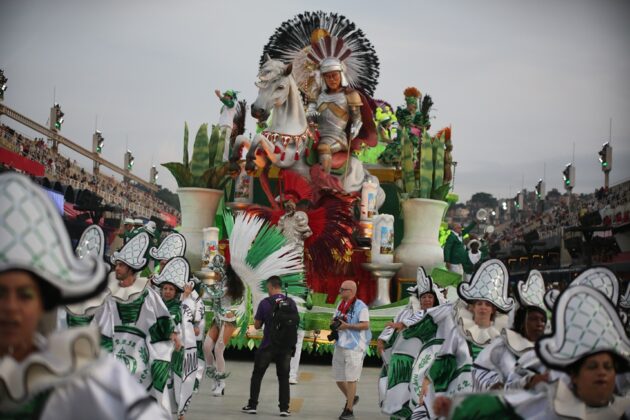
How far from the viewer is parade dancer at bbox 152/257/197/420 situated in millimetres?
10430

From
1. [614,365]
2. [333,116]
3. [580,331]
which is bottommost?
[614,365]

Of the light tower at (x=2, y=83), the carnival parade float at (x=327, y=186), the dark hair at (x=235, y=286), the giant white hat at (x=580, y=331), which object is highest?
the light tower at (x=2, y=83)

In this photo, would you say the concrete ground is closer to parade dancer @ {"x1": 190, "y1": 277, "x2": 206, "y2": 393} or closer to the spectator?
the spectator

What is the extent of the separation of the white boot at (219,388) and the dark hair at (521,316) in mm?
7519

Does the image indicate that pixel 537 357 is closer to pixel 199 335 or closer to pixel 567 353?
pixel 567 353

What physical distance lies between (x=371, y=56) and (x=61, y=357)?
1970 cm

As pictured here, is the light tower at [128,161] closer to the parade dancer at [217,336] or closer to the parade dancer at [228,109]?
the parade dancer at [228,109]

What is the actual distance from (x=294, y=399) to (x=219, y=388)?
104 centimetres

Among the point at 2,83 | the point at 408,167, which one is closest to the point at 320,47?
the point at 408,167

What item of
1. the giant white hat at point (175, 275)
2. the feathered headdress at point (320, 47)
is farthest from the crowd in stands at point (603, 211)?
the giant white hat at point (175, 275)

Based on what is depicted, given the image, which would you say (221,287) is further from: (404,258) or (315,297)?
(404,258)

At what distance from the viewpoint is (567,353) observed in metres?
4.36

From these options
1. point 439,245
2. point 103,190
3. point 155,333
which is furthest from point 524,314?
point 103,190

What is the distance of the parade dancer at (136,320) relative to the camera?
870cm
